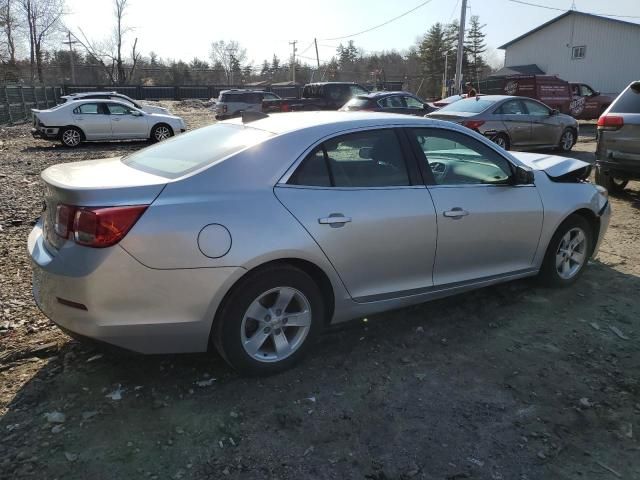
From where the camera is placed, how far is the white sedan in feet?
53.2

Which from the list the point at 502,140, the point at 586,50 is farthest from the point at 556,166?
the point at 586,50

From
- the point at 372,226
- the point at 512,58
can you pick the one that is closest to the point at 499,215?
the point at 372,226

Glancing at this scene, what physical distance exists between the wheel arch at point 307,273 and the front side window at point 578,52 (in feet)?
148

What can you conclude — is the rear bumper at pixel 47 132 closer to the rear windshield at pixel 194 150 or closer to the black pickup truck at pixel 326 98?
the black pickup truck at pixel 326 98

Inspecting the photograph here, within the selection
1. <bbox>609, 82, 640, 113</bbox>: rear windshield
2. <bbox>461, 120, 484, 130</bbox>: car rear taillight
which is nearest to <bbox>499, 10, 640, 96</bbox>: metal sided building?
<bbox>461, 120, 484, 130</bbox>: car rear taillight

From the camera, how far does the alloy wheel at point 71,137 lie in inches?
647

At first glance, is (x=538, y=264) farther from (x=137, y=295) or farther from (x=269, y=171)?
(x=137, y=295)

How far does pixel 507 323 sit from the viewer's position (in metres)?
4.13

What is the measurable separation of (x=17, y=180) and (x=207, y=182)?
8659mm

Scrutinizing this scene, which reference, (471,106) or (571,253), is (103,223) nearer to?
(571,253)

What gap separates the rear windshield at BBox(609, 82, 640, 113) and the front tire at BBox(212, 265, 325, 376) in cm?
644

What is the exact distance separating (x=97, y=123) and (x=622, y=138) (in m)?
14.7

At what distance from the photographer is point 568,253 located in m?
4.77

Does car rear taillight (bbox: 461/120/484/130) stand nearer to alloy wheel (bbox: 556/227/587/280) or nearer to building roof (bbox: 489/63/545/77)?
Result: alloy wheel (bbox: 556/227/587/280)
